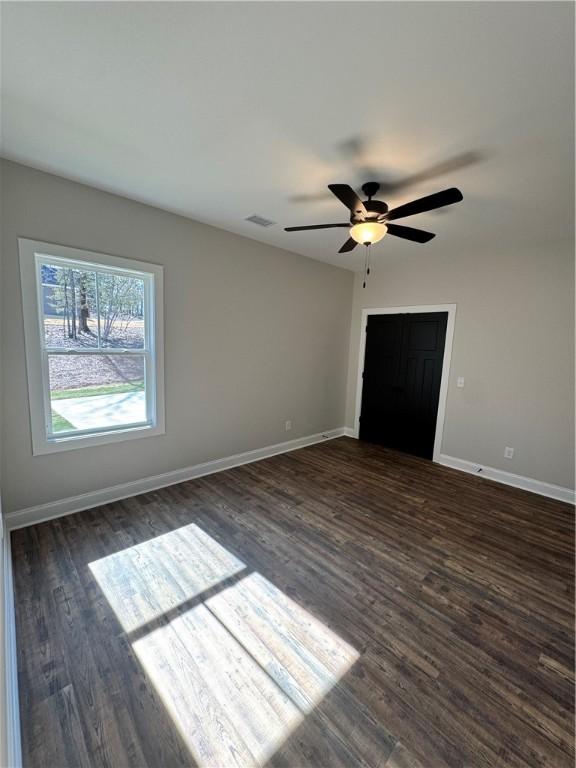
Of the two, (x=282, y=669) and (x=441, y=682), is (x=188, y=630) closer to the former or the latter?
(x=282, y=669)

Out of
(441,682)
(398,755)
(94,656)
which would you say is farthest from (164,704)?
(441,682)

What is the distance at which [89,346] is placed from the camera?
2.75 m

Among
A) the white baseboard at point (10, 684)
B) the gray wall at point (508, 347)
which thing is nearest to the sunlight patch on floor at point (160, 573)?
the white baseboard at point (10, 684)

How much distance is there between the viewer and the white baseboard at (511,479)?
134 inches

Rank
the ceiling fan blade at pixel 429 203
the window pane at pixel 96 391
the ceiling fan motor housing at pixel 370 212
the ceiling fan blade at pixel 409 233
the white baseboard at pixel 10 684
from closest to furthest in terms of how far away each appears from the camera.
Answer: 1. the white baseboard at pixel 10 684
2. the ceiling fan blade at pixel 429 203
3. the ceiling fan motor housing at pixel 370 212
4. the ceiling fan blade at pixel 409 233
5. the window pane at pixel 96 391

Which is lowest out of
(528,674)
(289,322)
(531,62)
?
(528,674)

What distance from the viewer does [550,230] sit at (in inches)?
121

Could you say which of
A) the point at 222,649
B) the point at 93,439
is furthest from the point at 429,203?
the point at 93,439

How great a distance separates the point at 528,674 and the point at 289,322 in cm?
373

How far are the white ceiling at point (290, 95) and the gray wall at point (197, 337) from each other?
0.33m

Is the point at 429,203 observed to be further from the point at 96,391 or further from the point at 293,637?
the point at 96,391

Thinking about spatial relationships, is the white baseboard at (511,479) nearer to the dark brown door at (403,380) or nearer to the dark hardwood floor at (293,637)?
the dark brown door at (403,380)

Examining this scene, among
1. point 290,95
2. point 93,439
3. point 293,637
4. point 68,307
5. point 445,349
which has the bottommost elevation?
point 293,637

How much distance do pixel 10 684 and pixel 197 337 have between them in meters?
2.72
